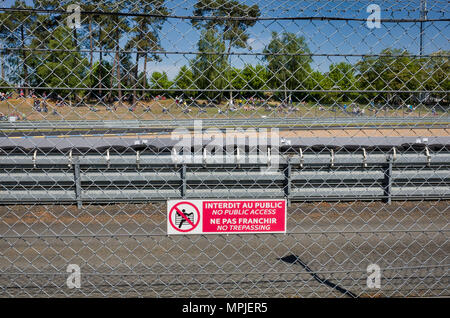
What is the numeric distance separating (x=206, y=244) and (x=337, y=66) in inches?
111

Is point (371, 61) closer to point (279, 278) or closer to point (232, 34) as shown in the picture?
point (232, 34)

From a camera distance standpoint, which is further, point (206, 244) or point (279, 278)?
point (206, 244)

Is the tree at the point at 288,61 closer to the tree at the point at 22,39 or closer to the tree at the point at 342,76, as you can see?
the tree at the point at 342,76

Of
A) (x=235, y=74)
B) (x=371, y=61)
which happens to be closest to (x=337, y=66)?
(x=371, y=61)

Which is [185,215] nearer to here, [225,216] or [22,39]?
[225,216]

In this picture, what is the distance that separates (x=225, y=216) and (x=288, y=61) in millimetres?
1099

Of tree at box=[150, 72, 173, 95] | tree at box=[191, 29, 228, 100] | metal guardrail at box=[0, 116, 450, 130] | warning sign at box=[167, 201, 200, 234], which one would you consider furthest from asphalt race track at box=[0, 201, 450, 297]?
tree at box=[191, 29, 228, 100]

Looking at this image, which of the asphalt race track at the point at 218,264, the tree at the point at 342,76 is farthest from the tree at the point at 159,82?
the tree at the point at 342,76

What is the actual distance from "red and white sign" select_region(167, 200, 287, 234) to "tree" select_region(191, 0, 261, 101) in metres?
0.75

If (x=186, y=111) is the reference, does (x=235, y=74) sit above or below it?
above

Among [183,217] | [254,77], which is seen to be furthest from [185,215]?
[254,77]

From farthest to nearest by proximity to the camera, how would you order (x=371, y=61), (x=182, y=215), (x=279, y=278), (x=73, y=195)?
(x=73, y=195), (x=279, y=278), (x=371, y=61), (x=182, y=215)

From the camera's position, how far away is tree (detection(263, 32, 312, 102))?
243 centimetres
